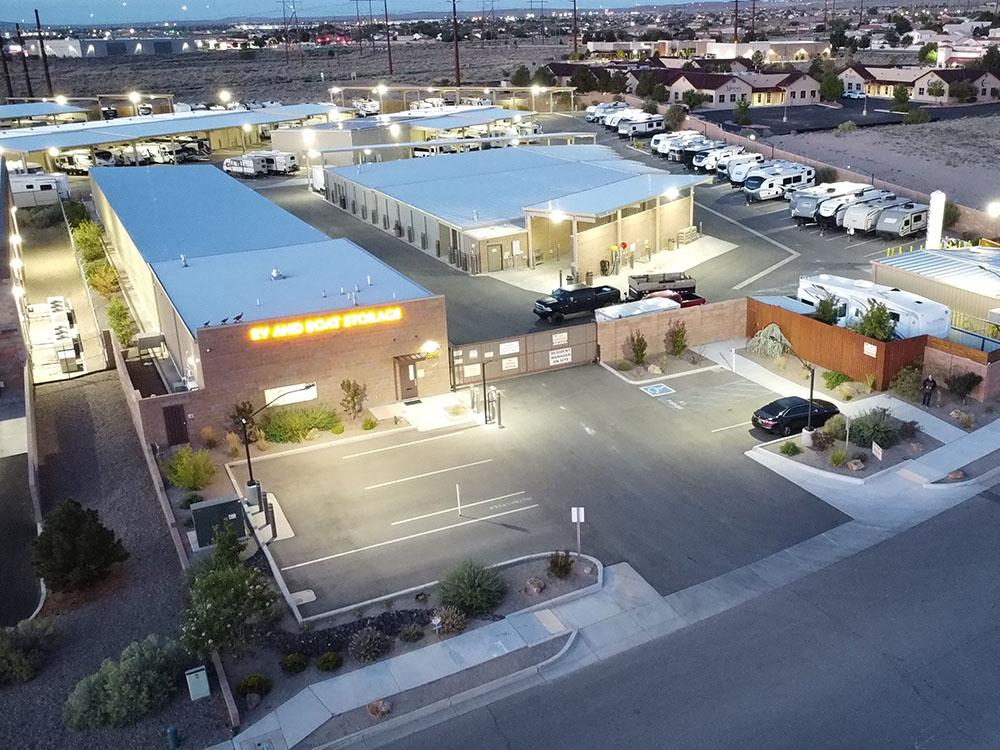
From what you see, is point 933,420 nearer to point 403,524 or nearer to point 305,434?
point 403,524

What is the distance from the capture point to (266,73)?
169625 millimetres

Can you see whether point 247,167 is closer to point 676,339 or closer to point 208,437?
point 676,339

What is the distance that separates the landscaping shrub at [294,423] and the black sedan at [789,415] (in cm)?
1332

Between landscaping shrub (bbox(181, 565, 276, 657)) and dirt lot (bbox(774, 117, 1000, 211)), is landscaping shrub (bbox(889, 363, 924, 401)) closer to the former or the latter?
landscaping shrub (bbox(181, 565, 276, 657))

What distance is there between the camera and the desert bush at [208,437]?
28781mm

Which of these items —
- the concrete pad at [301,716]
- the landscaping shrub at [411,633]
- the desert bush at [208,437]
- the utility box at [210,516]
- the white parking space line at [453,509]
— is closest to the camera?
the concrete pad at [301,716]

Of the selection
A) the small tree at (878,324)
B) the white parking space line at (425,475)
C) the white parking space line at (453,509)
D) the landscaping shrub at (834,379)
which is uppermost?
Answer: the small tree at (878,324)

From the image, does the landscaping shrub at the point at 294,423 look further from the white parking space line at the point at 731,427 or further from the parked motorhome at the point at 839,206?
the parked motorhome at the point at 839,206

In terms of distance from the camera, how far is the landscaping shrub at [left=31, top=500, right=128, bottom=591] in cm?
2108

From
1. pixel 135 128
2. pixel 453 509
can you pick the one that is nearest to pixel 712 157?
pixel 453 509

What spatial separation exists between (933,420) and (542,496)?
42.4 ft

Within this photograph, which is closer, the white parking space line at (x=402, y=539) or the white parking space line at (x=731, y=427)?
the white parking space line at (x=402, y=539)

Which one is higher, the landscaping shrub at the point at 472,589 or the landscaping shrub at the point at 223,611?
the landscaping shrub at the point at 223,611

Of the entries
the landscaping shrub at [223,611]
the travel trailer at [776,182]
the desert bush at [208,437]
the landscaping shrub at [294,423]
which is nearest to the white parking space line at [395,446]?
the landscaping shrub at [294,423]
